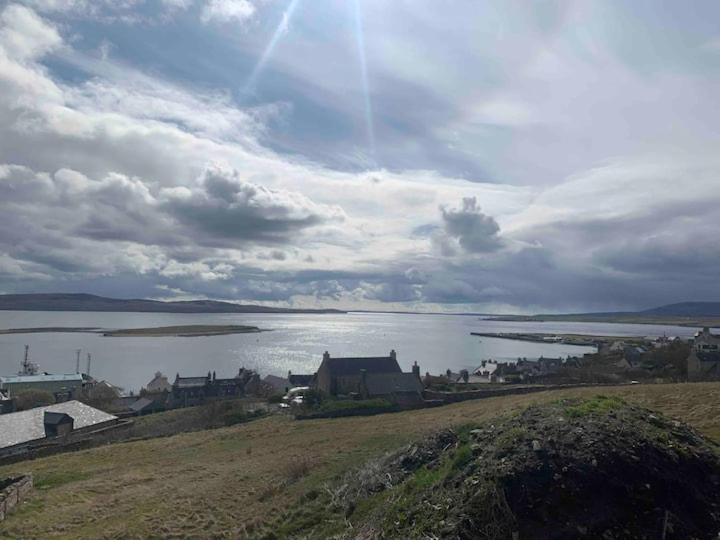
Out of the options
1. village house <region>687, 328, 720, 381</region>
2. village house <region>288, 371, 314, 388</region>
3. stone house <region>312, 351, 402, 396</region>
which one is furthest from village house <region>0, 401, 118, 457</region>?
village house <region>687, 328, 720, 381</region>

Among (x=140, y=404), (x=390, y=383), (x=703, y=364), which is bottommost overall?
(x=140, y=404)

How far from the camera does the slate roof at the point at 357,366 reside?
2112 inches

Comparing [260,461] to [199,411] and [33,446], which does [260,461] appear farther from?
[199,411]

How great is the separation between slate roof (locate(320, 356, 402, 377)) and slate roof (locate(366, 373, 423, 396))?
6.56 ft

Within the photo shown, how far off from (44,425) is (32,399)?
28.0m

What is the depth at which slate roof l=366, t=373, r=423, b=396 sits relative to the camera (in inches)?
1978

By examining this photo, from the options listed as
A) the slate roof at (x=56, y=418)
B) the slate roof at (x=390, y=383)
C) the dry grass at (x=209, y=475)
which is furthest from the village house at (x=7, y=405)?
the slate roof at (x=390, y=383)

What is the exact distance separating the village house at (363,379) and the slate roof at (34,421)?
19656 mm

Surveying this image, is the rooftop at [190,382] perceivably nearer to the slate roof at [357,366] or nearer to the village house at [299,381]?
the village house at [299,381]

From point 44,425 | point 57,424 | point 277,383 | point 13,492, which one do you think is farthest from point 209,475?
point 277,383

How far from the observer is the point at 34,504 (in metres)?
17.5

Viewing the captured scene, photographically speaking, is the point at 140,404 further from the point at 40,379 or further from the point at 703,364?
the point at 703,364

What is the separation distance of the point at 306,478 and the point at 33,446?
2646 centimetres

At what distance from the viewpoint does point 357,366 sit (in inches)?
2163
